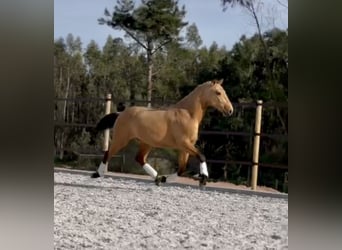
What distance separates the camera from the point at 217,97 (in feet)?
12.0

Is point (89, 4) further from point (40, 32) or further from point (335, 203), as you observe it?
point (335, 203)

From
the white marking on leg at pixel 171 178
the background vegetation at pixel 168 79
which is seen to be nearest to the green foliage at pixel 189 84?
the background vegetation at pixel 168 79

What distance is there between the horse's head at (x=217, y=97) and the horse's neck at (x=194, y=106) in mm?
48

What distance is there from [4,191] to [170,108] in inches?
58.2

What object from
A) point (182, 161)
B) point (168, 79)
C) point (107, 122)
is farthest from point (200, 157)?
point (107, 122)

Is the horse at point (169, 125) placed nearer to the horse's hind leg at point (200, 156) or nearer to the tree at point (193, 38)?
the horse's hind leg at point (200, 156)

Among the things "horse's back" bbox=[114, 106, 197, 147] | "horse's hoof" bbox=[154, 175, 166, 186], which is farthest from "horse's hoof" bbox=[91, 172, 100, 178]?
"horse's hoof" bbox=[154, 175, 166, 186]

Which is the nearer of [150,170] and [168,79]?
[168,79]

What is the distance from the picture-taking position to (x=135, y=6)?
3703 mm

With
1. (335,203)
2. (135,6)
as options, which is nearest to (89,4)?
(135,6)

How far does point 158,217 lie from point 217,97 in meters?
0.91

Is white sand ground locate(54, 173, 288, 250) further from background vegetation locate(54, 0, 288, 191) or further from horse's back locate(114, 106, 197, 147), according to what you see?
horse's back locate(114, 106, 197, 147)

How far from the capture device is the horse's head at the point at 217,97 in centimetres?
360

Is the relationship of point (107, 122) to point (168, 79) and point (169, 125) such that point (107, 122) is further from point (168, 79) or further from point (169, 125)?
point (168, 79)
